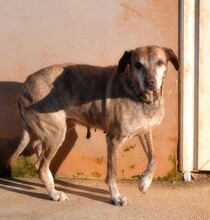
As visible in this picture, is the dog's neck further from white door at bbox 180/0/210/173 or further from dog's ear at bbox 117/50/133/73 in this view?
white door at bbox 180/0/210/173

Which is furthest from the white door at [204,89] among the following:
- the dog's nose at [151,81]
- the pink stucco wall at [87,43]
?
the dog's nose at [151,81]

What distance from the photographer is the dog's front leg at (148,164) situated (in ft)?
17.6

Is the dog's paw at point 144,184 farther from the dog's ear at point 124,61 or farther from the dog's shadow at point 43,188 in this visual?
the dog's ear at point 124,61

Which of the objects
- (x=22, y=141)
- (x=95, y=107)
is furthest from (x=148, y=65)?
(x=22, y=141)

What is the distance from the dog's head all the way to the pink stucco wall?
65cm

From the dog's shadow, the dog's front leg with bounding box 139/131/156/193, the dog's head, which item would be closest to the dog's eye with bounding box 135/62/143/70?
the dog's head

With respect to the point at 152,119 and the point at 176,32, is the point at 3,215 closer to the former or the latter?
the point at 152,119

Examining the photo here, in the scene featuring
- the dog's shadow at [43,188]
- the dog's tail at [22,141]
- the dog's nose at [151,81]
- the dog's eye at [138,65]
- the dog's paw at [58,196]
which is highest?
the dog's eye at [138,65]

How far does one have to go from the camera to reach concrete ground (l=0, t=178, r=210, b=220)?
16.7 ft

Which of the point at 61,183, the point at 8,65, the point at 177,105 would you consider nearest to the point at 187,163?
the point at 177,105

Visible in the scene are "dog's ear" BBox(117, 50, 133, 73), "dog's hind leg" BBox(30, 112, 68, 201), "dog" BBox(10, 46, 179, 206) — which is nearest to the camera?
"dog's ear" BBox(117, 50, 133, 73)

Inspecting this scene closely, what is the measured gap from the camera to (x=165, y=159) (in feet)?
19.7

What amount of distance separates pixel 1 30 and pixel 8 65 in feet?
1.30

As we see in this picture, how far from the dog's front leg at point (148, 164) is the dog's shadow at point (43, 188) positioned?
0.41 m
